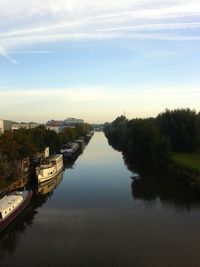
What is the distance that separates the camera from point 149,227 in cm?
3017

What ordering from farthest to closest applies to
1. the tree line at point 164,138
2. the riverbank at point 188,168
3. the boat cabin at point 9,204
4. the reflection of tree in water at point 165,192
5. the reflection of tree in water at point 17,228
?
the tree line at point 164,138 → the riverbank at point 188,168 → the reflection of tree in water at point 165,192 → the boat cabin at point 9,204 → the reflection of tree in water at point 17,228

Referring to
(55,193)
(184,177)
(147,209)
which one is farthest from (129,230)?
(184,177)

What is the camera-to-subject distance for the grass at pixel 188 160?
176ft

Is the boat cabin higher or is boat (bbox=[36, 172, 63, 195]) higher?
the boat cabin

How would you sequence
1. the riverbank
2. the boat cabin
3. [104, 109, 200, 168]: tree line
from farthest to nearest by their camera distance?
[104, 109, 200, 168]: tree line < the riverbank < the boat cabin

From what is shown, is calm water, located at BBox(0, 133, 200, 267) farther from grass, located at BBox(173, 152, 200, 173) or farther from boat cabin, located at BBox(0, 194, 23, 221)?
grass, located at BBox(173, 152, 200, 173)

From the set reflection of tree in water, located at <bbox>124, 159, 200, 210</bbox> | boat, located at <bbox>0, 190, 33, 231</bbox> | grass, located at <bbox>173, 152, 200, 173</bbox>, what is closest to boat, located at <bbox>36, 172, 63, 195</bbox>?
boat, located at <bbox>0, 190, 33, 231</bbox>

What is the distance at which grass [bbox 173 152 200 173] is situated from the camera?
53.7m

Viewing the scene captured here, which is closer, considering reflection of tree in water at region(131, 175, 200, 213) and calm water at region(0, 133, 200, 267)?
calm water at region(0, 133, 200, 267)

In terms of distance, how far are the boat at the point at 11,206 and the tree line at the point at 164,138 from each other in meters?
29.4

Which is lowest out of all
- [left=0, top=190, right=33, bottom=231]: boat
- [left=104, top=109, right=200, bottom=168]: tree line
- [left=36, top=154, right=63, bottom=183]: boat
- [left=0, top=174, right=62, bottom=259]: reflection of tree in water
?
[left=0, top=174, right=62, bottom=259]: reflection of tree in water

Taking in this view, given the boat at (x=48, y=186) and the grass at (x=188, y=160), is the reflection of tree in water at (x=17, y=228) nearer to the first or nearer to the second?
the boat at (x=48, y=186)

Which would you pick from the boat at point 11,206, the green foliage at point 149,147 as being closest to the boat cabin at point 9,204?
the boat at point 11,206

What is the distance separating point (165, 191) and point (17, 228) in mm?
19092
